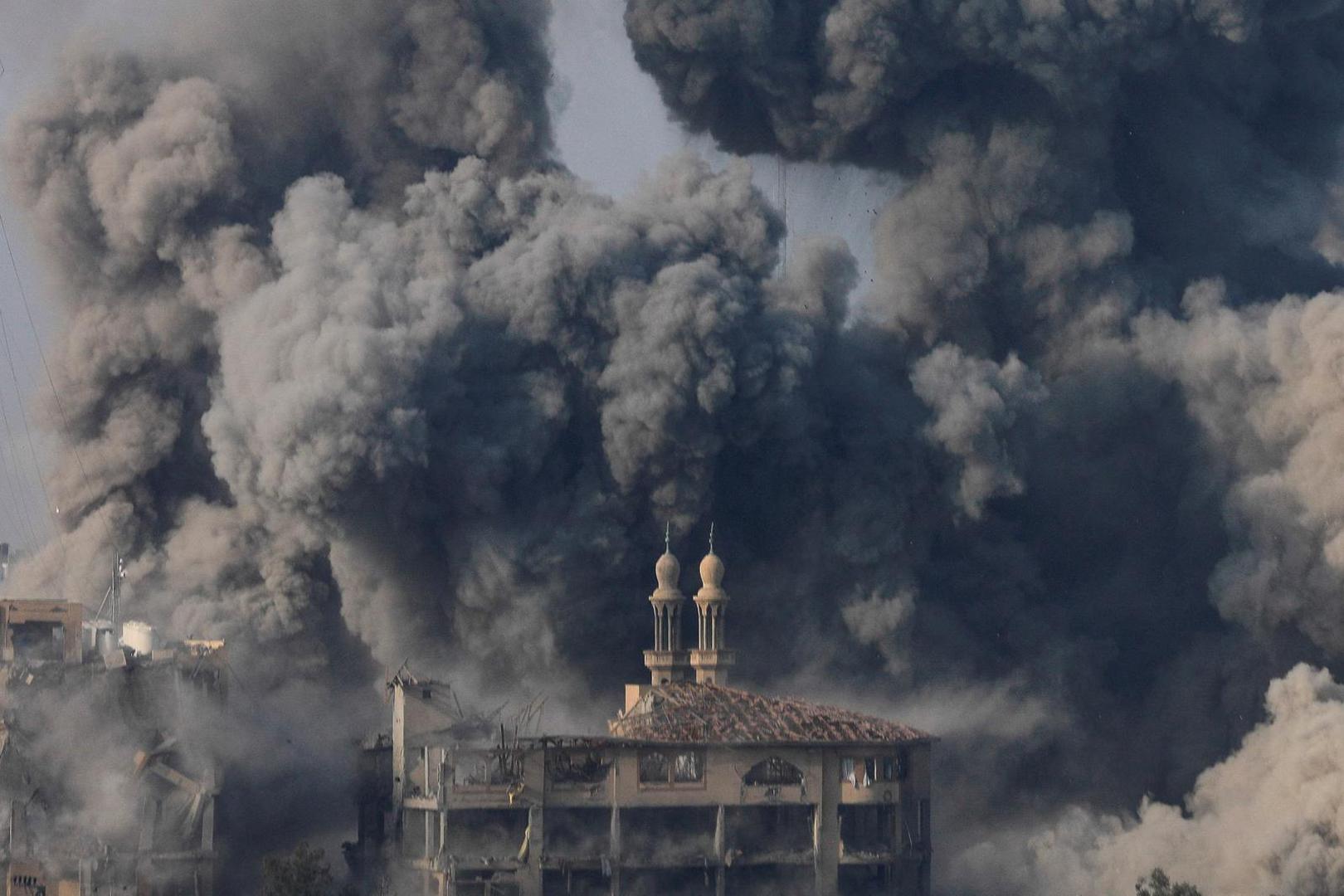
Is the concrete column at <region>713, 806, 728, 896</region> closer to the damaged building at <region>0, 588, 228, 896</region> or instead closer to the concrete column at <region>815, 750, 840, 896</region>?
the concrete column at <region>815, 750, 840, 896</region>

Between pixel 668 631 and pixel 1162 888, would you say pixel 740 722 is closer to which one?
pixel 668 631

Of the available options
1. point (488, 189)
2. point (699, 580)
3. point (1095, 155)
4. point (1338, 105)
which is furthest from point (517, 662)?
point (1338, 105)

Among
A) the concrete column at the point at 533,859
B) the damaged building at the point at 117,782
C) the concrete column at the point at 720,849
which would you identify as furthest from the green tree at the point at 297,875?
the concrete column at the point at 720,849

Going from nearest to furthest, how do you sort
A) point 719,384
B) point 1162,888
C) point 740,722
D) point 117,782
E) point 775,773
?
point 1162,888 < point 117,782 < point 775,773 < point 740,722 < point 719,384

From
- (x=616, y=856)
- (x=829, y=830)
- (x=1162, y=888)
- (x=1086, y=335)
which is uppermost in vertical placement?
(x=1086, y=335)

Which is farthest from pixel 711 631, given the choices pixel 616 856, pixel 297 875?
pixel 297 875

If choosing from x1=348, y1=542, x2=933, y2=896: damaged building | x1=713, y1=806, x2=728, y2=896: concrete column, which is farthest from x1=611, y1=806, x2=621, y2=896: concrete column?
x1=713, y1=806, x2=728, y2=896: concrete column

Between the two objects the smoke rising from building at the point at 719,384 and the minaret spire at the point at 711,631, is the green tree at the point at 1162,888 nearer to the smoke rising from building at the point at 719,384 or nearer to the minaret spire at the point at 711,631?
the smoke rising from building at the point at 719,384
